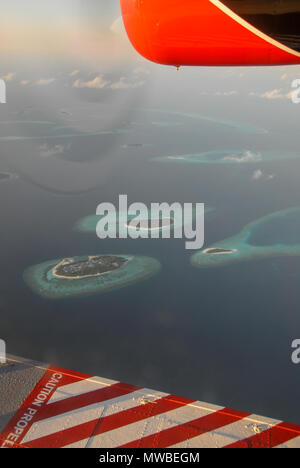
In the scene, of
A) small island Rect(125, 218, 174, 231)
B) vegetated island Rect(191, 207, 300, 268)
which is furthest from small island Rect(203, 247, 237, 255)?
small island Rect(125, 218, 174, 231)

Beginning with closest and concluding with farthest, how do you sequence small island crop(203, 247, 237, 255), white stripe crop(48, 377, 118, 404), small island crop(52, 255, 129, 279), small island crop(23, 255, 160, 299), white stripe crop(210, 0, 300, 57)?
white stripe crop(210, 0, 300, 57), white stripe crop(48, 377, 118, 404), small island crop(23, 255, 160, 299), small island crop(52, 255, 129, 279), small island crop(203, 247, 237, 255)

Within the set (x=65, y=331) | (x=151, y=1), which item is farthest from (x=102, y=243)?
(x=151, y=1)

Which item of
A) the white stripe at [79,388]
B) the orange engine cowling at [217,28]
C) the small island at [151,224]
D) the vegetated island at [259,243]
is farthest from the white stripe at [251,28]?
the small island at [151,224]

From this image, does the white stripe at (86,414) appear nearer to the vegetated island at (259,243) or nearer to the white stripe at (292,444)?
the white stripe at (292,444)

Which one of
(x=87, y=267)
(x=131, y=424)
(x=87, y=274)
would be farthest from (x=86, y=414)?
(x=87, y=267)

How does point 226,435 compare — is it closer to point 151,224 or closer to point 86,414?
point 86,414

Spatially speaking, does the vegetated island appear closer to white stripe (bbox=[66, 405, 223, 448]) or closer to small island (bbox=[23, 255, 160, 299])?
small island (bbox=[23, 255, 160, 299])
